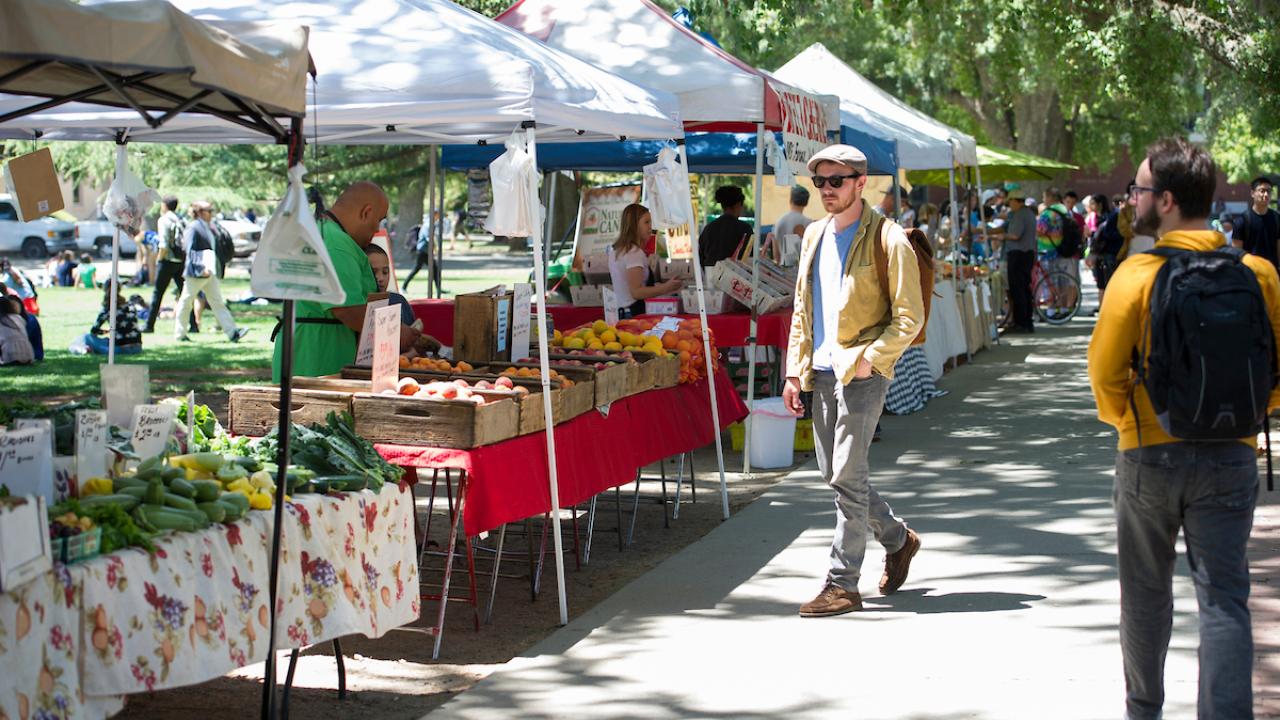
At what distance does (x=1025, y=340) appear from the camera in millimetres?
20812

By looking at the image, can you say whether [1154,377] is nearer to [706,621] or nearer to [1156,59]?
[706,621]

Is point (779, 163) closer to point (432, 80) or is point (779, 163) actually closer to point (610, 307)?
point (610, 307)

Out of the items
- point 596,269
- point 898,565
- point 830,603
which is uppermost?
point 596,269

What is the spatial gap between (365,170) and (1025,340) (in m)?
24.1

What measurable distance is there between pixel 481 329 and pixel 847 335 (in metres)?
2.23

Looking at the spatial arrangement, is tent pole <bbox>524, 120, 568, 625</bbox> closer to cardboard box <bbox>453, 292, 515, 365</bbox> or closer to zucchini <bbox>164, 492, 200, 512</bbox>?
cardboard box <bbox>453, 292, 515, 365</bbox>

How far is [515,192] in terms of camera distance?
6438 mm

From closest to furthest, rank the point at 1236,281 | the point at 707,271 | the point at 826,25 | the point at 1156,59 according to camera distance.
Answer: the point at 1236,281
the point at 707,271
the point at 1156,59
the point at 826,25

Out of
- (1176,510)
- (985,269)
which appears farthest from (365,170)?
(1176,510)

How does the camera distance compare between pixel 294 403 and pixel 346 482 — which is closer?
pixel 346 482

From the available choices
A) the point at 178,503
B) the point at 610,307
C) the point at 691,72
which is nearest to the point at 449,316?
the point at 610,307

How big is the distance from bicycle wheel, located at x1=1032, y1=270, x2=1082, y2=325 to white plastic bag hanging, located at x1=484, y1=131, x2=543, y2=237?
57.5 ft

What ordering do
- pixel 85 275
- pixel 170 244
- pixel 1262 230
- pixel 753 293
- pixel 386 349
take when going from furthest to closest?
pixel 85 275
pixel 170 244
pixel 1262 230
pixel 753 293
pixel 386 349

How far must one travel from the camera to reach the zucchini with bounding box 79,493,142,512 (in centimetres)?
427
